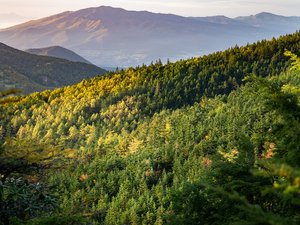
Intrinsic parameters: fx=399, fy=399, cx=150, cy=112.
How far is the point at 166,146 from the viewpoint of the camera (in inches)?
3701

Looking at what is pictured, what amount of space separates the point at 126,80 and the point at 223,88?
44.8 metres

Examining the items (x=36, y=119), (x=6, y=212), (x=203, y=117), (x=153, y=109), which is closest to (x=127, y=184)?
(x=203, y=117)

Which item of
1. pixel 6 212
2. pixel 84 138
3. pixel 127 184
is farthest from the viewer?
pixel 84 138

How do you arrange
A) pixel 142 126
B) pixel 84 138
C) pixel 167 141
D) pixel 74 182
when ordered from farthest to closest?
pixel 84 138
pixel 142 126
pixel 167 141
pixel 74 182

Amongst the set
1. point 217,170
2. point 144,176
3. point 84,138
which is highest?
point 217,170

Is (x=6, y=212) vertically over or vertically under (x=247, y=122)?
over

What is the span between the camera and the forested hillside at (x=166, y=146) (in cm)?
859

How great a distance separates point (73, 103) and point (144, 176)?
3778 inches

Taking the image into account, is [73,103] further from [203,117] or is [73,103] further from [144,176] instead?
[144,176]

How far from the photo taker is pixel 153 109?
499 ft

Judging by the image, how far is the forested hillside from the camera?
859 cm

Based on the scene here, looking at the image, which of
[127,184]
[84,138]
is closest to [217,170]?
[127,184]

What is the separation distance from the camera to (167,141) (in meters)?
103

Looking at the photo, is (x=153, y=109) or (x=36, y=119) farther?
(x=36, y=119)
